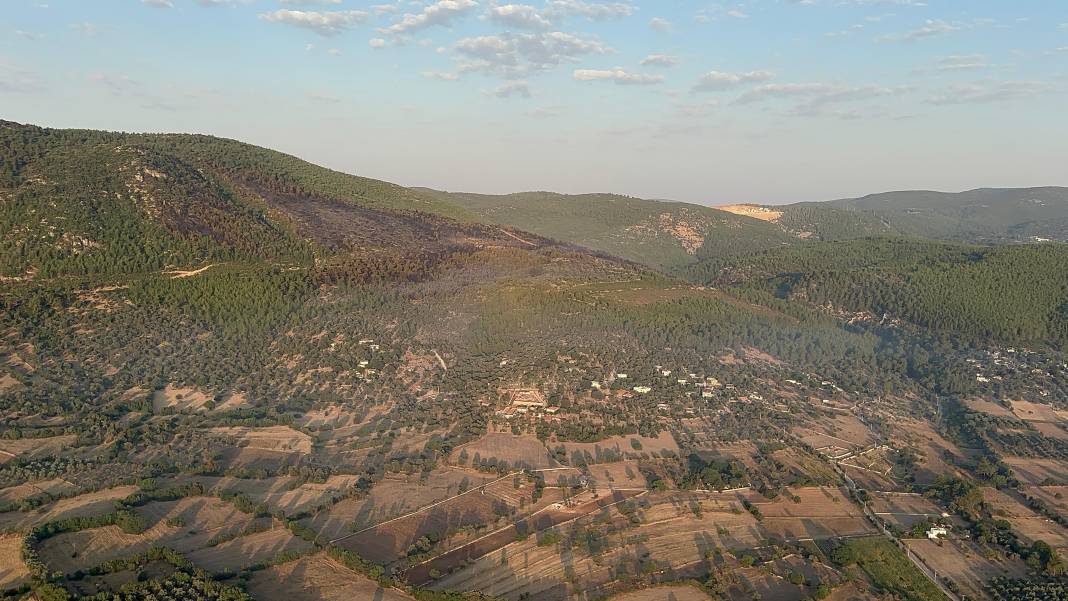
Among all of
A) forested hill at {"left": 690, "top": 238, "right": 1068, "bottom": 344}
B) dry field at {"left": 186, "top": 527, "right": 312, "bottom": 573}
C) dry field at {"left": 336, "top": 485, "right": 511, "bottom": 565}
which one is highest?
forested hill at {"left": 690, "top": 238, "right": 1068, "bottom": 344}

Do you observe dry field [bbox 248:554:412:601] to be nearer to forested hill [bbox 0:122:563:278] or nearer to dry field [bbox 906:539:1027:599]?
dry field [bbox 906:539:1027:599]

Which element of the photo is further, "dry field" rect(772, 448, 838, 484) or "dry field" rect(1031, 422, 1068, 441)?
"dry field" rect(1031, 422, 1068, 441)

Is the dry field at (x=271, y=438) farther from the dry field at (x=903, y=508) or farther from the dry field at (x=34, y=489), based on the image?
Answer: the dry field at (x=903, y=508)

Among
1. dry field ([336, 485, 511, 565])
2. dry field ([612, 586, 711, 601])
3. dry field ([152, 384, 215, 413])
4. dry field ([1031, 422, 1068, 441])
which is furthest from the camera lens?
dry field ([1031, 422, 1068, 441])

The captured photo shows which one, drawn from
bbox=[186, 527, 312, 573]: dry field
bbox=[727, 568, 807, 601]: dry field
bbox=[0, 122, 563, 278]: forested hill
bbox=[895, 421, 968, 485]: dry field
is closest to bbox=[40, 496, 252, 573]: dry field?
bbox=[186, 527, 312, 573]: dry field

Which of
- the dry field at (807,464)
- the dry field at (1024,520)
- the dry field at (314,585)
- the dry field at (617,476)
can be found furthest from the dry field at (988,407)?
the dry field at (314,585)

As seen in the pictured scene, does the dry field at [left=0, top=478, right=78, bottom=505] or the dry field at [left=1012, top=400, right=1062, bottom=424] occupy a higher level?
the dry field at [left=0, top=478, right=78, bottom=505]
